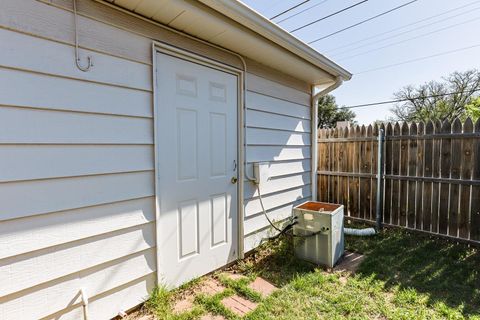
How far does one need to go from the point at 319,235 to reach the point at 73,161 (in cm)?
241

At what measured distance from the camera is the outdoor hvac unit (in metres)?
2.70

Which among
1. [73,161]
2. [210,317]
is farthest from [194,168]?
[210,317]

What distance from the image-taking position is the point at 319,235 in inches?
108

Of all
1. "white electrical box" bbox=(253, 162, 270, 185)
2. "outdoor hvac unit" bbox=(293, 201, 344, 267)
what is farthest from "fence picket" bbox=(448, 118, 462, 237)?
"white electrical box" bbox=(253, 162, 270, 185)

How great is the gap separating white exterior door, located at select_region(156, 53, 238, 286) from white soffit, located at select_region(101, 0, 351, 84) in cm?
30

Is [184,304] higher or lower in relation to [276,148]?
lower

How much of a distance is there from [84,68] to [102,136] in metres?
0.46

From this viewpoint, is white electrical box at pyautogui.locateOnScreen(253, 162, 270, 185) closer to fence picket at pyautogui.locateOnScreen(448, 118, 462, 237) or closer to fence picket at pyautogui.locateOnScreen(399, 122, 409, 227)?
fence picket at pyautogui.locateOnScreen(399, 122, 409, 227)

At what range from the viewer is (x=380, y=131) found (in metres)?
3.98

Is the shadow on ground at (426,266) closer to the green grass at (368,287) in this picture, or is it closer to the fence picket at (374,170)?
the green grass at (368,287)

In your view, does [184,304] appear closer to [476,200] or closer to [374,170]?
[374,170]

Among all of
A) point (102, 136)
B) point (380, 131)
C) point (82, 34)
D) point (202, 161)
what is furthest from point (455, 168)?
point (82, 34)

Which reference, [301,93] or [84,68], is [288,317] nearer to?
[84,68]

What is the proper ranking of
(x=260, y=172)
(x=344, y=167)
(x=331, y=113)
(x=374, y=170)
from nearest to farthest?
(x=260, y=172) → (x=374, y=170) → (x=344, y=167) → (x=331, y=113)
